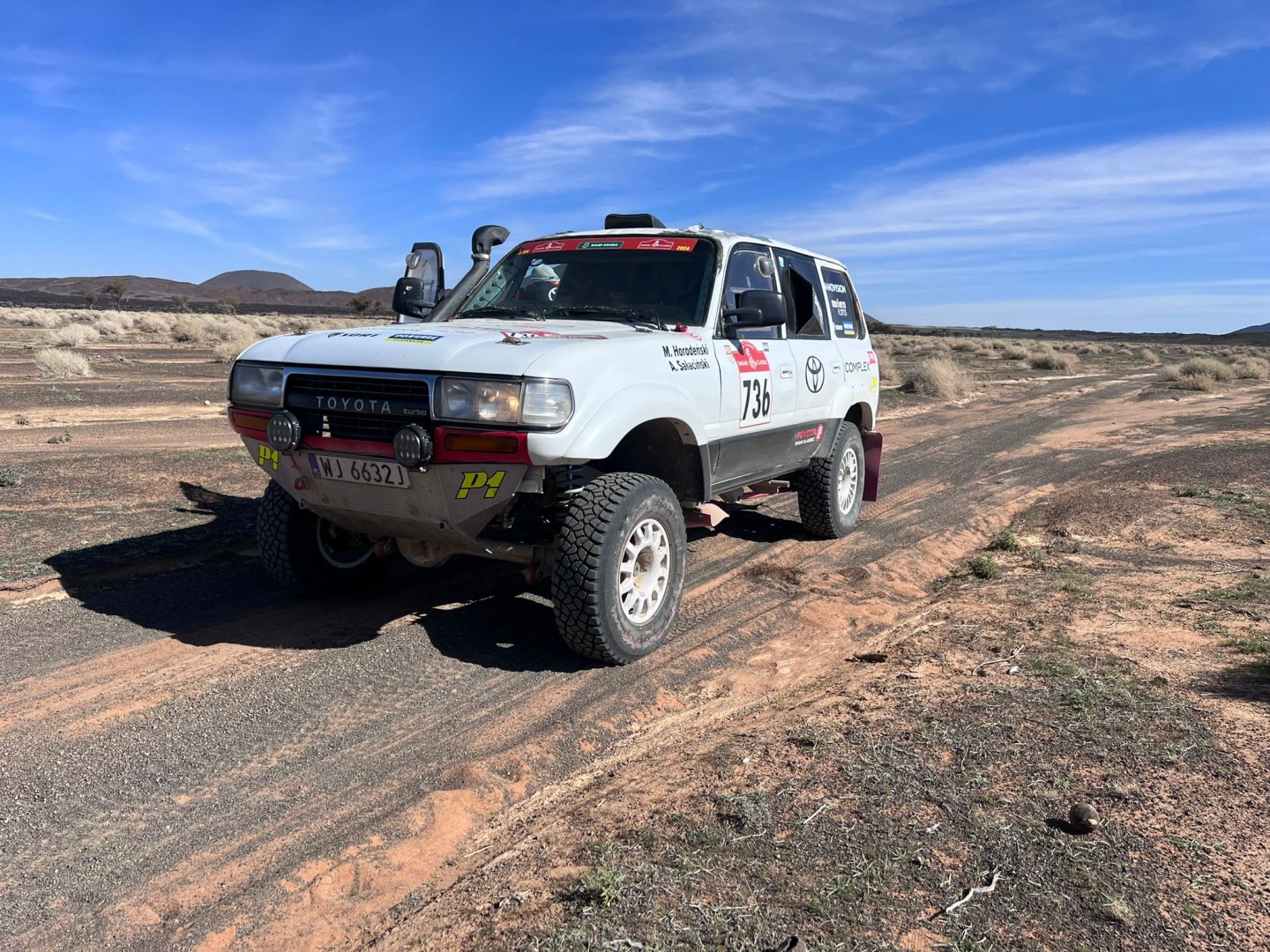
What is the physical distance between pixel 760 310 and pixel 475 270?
2.70 metres

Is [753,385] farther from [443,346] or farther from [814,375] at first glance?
[443,346]

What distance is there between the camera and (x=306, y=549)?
539 cm

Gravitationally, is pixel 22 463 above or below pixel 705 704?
above

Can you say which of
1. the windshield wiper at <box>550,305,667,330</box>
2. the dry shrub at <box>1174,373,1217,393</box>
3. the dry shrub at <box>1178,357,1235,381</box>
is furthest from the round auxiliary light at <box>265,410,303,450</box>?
the dry shrub at <box>1178,357,1235,381</box>

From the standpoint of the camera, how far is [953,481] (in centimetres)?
1070

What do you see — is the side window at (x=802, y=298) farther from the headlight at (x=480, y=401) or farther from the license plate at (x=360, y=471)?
the license plate at (x=360, y=471)

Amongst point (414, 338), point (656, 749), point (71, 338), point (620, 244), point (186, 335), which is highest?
point (186, 335)

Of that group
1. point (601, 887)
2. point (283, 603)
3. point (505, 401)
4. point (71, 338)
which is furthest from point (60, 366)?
point (601, 887)

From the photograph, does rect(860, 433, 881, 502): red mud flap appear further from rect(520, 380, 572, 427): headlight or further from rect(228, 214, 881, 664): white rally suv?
rect(520, 380, 572, 427): headlight

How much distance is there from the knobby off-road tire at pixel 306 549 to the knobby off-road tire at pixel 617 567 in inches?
69.9

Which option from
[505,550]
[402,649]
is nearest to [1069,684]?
[505,550]

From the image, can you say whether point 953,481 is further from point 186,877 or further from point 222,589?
point 186,877

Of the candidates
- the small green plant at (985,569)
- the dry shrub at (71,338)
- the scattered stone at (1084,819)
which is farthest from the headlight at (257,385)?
the dry shrub at (71,338)

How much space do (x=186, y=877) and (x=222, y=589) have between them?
3248 mm
